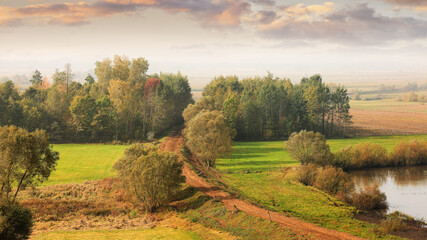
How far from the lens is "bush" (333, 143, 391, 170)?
82.3 m

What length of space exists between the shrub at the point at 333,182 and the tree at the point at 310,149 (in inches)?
361

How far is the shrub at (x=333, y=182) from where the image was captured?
62125 millimetres

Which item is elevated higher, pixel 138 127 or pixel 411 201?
pixel 138 127

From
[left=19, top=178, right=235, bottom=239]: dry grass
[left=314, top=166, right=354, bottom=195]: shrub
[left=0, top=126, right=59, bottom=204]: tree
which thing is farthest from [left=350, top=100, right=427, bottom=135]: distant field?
[left=0, top=126, right=59, bottom=204]: tree

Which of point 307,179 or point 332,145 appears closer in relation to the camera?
point 307,179

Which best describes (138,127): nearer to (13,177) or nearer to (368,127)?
(13,177)

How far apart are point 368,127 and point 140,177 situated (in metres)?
115

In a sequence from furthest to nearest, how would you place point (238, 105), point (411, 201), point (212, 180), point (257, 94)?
point (257, 94), point (238, 105), point (212, 180), point (411, 201)

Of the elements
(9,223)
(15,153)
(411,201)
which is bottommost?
(411,201)

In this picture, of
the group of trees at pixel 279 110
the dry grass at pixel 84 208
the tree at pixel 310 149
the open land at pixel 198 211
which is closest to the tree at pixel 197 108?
the group of trees at pixel 279 110

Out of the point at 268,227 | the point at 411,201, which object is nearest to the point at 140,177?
the point at 268,227

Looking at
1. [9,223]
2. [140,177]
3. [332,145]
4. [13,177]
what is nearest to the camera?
[9,223]

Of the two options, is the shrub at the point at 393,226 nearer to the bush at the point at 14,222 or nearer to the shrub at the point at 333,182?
the shrub at the point at 333,182

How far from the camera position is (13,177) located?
151 feet
